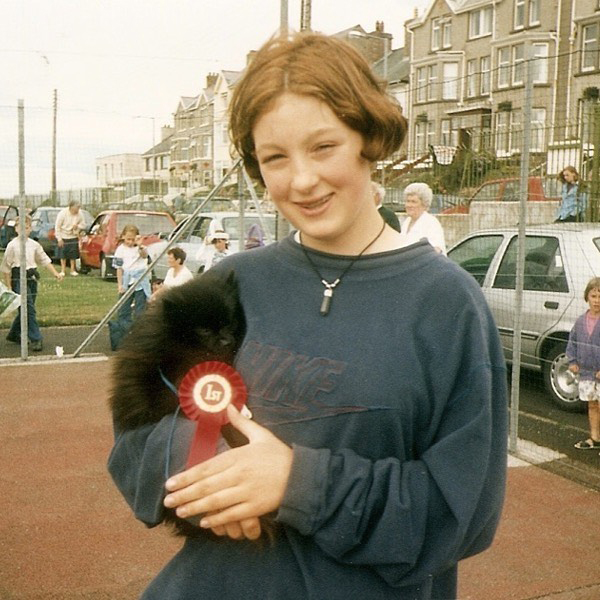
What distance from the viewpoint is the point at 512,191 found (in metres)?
9.52

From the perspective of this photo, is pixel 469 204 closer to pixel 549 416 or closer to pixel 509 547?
pixel 549 416

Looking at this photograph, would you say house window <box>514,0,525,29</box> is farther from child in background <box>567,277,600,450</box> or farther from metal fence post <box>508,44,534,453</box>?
metal fence post <box>508,44,534,453</box>

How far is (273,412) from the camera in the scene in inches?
51.7

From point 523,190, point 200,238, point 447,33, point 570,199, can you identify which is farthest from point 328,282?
point 447,33

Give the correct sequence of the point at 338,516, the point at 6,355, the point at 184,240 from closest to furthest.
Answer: the point at 338,516 < the point at 6,355 < the point at 184,240

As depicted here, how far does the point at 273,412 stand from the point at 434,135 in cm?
4838

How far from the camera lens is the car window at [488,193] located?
32.0 ft

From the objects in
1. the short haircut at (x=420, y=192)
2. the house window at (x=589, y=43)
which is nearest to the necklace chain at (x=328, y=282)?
the short haircut at (x=420, y=192)

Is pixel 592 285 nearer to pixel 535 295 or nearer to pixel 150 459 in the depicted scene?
pixel 535 295

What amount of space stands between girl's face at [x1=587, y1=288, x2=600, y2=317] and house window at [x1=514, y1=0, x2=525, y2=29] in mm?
41754

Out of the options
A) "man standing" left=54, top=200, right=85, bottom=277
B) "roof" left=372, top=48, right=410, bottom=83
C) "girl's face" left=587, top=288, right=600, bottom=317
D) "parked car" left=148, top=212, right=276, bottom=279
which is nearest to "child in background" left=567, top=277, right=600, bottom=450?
"girl's face" left=587, top=288, right=600, bottom=317

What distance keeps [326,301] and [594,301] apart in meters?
5.18

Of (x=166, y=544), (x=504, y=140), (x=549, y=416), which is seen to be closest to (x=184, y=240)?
(x=504, y=140)

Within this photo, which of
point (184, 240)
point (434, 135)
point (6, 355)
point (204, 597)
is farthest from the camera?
point (434, 135)
